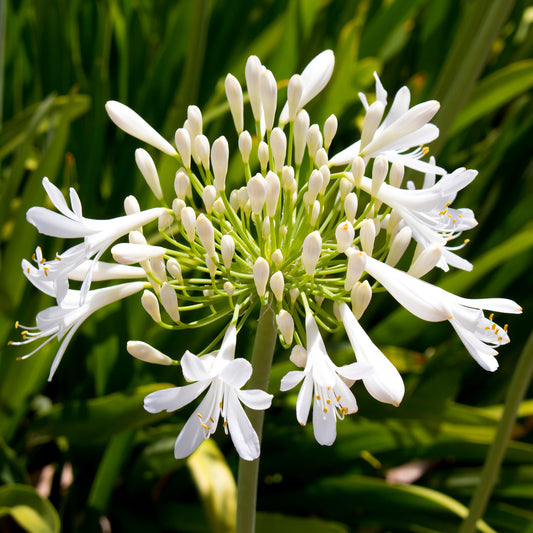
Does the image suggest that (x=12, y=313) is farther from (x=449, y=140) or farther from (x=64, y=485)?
(x=449, y=140)

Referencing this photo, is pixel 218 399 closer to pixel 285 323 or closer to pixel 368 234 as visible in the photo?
pixel 285 323

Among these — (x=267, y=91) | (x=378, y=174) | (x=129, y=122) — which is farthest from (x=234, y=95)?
(x=378, y=174)

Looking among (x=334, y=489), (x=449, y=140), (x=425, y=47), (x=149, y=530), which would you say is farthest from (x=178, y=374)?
(x=425, y=47)

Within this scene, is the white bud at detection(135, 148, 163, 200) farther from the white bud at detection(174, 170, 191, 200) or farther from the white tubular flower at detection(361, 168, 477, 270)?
the white tubular flower at detection(361, 168, 477, 270)

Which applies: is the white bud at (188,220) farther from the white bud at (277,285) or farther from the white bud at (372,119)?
the white bud at (372,119)

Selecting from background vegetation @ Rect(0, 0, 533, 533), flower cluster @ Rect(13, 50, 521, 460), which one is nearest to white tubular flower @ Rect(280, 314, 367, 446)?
flower cluster @ Rect(13, 50, 521, 460)

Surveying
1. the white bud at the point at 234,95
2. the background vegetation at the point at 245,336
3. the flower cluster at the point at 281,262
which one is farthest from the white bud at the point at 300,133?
the background vegetation at the point at 245,336
